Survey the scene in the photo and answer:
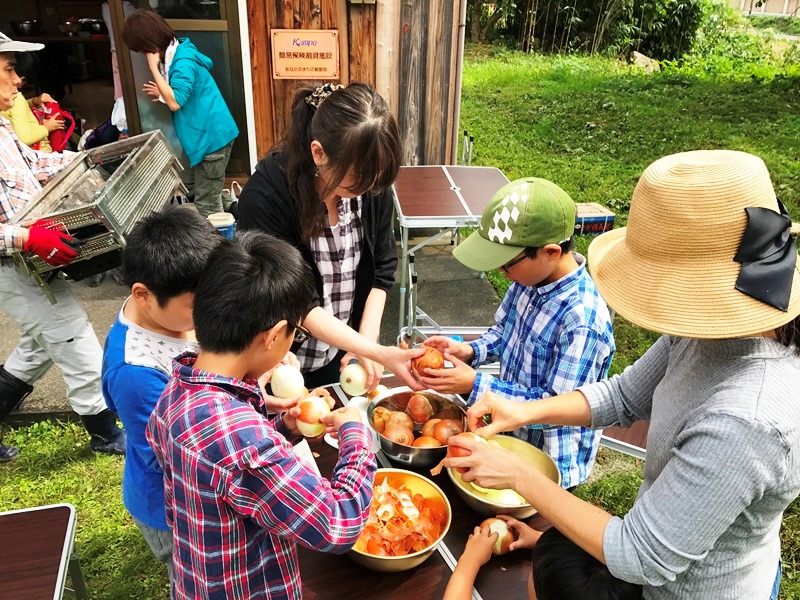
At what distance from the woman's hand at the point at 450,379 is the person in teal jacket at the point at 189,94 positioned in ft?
13.4

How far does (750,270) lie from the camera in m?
1.21

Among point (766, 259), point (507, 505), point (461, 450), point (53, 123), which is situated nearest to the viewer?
point (766, 259)

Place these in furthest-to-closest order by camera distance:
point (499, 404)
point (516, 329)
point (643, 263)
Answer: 1. point (516, 329)
2. point (499, 404)
3. point (643, 263)

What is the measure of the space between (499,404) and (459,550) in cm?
43

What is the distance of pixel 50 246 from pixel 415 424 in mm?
2107

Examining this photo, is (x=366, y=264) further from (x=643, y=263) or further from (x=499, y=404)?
(x=643, y=263)

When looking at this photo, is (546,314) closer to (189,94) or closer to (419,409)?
(419,409)

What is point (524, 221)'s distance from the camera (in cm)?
201

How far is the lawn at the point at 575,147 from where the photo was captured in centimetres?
317

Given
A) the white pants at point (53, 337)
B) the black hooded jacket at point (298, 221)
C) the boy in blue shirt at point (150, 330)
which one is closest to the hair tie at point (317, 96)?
the black hooded jacket at point (298, 221)

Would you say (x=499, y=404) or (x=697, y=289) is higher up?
(x=697, y=289)

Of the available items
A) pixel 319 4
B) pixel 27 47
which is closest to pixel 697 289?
pixel 27 47

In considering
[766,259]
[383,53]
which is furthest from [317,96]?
[383,53]

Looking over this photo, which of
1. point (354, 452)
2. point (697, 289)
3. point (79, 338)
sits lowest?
point (79, 338)
